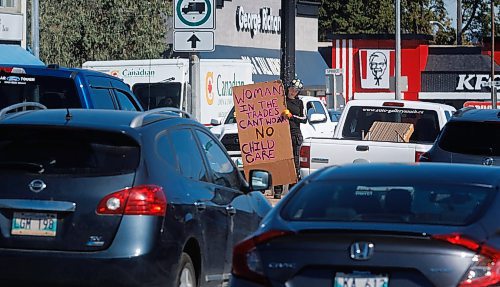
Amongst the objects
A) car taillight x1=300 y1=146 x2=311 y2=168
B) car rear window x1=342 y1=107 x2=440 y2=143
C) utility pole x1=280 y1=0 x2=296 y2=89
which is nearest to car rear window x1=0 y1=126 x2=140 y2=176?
car taillight x1=300 y1=146 x2=311 y2=168

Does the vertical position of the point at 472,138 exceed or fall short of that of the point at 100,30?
it falls short

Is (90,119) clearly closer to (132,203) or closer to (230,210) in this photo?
(132,203)

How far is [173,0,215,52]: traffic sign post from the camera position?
1320 centimetres

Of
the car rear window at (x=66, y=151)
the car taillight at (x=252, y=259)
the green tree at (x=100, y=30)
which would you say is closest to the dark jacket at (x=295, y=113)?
the car rear window at (x=66, y=151)

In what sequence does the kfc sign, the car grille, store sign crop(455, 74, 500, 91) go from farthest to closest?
store sign crop(455, 74, 500, 91) < the kfc sign < the car grille

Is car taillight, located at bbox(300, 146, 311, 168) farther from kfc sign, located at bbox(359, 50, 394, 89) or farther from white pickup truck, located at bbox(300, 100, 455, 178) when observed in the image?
kfc sign, located at bbox(359, 50, 394, 89)

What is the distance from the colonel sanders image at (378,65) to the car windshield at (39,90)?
46.7 meters

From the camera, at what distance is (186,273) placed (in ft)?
26.2

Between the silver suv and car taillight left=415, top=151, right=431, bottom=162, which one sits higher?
the silver suv

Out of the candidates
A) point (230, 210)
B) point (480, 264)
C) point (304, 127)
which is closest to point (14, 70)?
point (230, 210)

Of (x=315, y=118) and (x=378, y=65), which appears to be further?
(x=378, y=65)

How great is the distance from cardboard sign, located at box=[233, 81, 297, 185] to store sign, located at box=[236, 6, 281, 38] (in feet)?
112

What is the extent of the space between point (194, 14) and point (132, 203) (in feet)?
20.3

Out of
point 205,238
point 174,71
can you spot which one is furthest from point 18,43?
point 205,238
